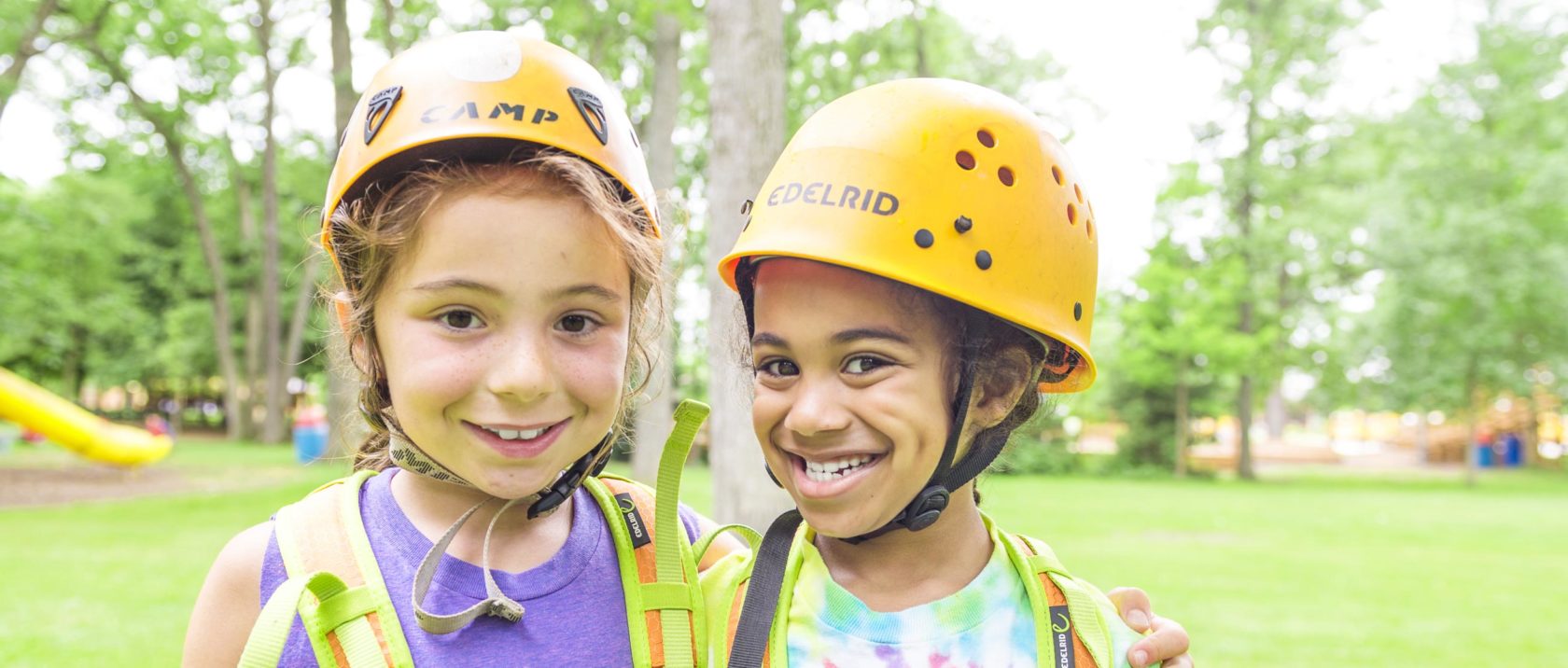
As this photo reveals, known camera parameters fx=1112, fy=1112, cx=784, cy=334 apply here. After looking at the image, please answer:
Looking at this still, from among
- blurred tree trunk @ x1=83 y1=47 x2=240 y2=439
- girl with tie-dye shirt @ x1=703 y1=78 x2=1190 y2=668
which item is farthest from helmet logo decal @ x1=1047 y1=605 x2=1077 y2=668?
blurred tree trunk @ x1=83 y1=47 x2=240 y2=439

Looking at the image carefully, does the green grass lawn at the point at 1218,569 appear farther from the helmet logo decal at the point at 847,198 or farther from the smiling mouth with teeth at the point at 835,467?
the helmet logo decal at the point at 847,198

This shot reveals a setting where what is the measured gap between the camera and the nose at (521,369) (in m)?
1.94

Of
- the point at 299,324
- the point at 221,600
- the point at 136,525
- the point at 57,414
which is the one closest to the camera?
the point at 221,600

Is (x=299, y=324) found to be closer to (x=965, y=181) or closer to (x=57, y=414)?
(x=57, y=414)

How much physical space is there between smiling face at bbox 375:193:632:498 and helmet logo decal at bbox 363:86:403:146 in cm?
29

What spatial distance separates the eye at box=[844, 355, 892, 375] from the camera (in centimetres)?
208

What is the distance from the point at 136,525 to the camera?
45.0 feet

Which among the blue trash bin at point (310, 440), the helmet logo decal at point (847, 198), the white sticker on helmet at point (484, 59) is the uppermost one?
the white sticker on helmet at point (484, 59)

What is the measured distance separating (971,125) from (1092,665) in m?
1.06

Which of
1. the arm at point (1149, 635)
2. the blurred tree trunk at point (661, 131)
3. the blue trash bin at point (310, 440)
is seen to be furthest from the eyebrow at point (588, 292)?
the blue trash bin at point (310, 440)

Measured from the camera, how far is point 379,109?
2.18 metres

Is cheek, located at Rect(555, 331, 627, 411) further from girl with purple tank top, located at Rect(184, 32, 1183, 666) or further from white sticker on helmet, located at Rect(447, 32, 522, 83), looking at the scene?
white sticker on helmet, located at Rect(447, 32, 522, 83)

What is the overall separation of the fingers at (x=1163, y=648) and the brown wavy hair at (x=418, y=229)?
1104 millimetres

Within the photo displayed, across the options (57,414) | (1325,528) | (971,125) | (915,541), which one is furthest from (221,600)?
(57,414)
